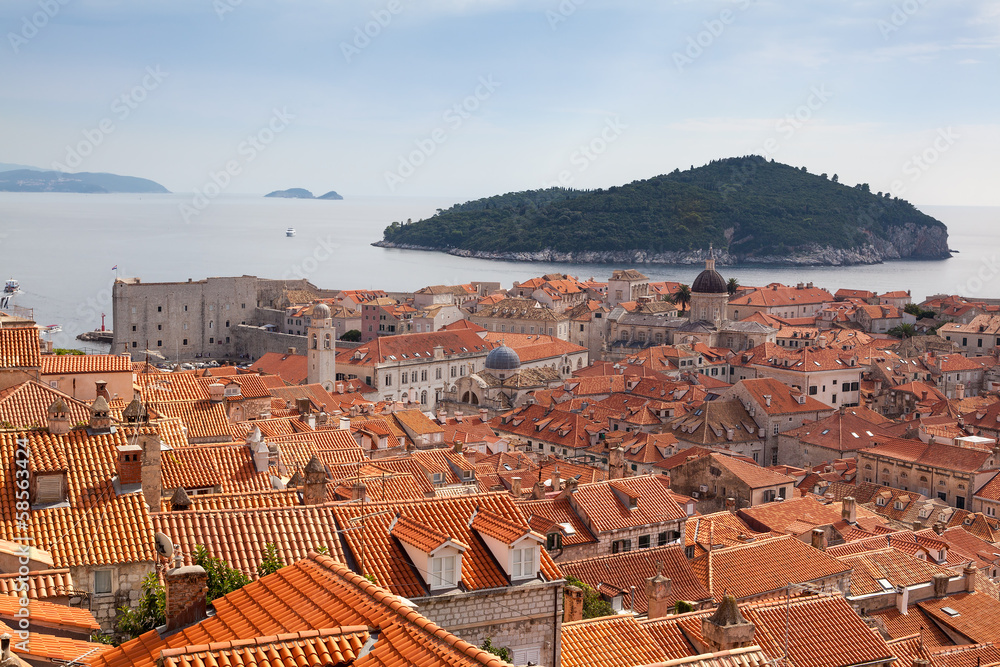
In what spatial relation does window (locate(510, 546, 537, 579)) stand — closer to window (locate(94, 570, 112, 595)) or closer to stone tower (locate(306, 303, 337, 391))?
window (locate(94, 570, 112, 595))

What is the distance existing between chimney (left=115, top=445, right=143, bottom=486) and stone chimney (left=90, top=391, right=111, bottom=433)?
0.69 metres

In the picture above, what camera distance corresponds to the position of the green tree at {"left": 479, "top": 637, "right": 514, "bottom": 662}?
26.0ft

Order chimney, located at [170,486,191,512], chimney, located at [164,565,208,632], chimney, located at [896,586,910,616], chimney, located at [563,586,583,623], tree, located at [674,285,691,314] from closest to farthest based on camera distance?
1. chimney, located at [164,565,208,632]
2. chimney, located at [170,486,191,512]
3. chimney, located at [563,586,583,623]
4. chimney, located at [896,586,910,616]
5. tree, located at [674,285,691,314]

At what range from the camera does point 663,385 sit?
56.4 metres

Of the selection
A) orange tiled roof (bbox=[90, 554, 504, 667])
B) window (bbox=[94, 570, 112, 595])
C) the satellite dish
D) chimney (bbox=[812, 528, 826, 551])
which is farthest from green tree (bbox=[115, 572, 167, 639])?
chimney (bbox=[812, 528, 826, 551])

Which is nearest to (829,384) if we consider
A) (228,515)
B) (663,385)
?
(663,385)

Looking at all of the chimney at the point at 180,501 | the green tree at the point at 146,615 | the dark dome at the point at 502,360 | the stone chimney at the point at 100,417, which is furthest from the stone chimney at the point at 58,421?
the dark dome at the point at 502,360

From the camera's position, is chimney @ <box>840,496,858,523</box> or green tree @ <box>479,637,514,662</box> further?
chimney @ <box>840,496,858,523</box>

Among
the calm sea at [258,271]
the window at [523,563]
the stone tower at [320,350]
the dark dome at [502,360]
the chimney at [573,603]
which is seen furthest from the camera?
the calm sea at [258,271]

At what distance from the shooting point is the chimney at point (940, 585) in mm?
19781

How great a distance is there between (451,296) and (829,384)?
A: 150 ft

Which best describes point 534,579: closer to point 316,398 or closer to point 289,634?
point 289,634

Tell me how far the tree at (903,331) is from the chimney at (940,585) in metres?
72.1

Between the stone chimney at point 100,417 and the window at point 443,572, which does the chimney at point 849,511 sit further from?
the window at point 443,572
